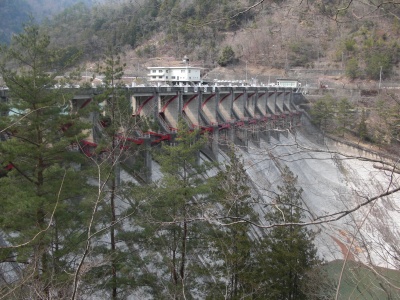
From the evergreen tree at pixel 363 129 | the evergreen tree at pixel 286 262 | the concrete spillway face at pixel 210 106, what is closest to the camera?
the evergreen tree at pixel 286 262

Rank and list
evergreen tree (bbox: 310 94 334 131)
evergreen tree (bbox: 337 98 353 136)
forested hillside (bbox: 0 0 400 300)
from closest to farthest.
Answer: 1. forested hillside (bbox: 0 0 400 300)
2. evergreen tree (bbox: 337 98 353 136)
3. evergreen tree (bbox: 310 94 334 131)

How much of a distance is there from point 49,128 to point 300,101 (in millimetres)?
28759

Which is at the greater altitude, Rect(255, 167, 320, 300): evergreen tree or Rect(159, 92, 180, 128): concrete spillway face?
Rect(159, 92, 180, 128): concrete spillway face

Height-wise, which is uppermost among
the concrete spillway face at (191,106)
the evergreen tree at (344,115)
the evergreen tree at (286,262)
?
the evergreen tree at (344,115)

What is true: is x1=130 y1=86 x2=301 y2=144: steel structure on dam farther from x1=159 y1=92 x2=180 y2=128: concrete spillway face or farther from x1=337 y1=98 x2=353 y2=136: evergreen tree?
x1=337 y1=98 x2=353 y2=136: evergreen tree

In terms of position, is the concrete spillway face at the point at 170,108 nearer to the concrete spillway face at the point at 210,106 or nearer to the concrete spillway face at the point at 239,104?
the concrete spillway face at the point at 210,106

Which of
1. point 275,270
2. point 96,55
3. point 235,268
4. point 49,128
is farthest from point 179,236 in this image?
point 96,55

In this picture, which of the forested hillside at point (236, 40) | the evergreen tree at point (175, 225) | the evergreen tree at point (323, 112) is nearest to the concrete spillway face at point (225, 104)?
the forested hillside at point (236, 40)

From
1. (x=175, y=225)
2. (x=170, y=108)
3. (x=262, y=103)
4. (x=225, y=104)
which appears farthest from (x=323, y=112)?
(x=175, y=225)

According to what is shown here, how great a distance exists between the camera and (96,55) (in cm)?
4684

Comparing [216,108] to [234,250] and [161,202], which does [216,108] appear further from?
[234,250]

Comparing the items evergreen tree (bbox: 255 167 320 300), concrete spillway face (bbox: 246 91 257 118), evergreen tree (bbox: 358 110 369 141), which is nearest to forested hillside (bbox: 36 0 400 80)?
concrete spillway face (bbox: 246 91 257 118)

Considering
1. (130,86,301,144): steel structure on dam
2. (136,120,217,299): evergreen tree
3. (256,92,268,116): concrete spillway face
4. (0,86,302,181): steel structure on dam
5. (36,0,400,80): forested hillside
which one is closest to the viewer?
(136,120,217,299): evergreen tree

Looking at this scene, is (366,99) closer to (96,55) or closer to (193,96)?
(193,96)
